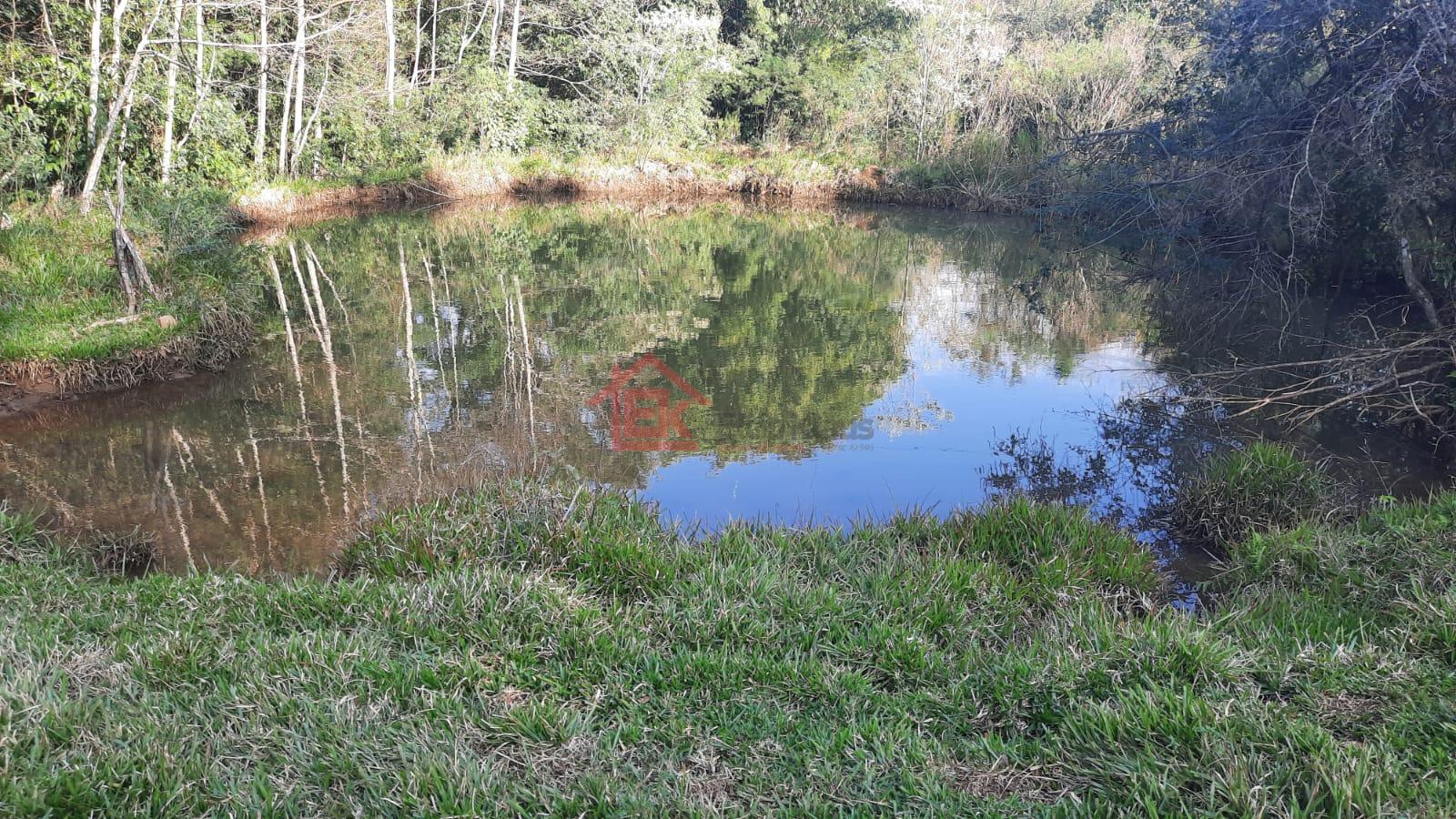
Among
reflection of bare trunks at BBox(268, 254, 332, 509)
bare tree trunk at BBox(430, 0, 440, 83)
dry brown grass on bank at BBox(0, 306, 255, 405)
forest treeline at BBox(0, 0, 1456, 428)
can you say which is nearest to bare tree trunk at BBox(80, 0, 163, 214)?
forest treeline at BBox(0, 0, 1456, 428)

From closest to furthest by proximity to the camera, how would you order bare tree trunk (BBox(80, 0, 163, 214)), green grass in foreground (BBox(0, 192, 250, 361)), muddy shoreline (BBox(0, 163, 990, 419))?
green grass in foreground (BBox(0, 192, 250, 361)) < muddy shoreline (BBox(0, 163, 990, 419)) < bare tree trunk (BBox(80, 0, 163, 214))

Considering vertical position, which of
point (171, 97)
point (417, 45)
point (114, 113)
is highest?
point (417, 45)

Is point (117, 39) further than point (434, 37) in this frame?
No

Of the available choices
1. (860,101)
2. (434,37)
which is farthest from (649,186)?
(860,101)

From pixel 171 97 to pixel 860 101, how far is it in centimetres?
1881

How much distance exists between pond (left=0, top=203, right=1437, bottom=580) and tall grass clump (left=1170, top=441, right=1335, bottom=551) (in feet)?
0.85

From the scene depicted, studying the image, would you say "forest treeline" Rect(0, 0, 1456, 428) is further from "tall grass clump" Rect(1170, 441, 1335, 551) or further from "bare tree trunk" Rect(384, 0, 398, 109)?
"tall grass clump" Rect(1170, 441, 1335, 551)

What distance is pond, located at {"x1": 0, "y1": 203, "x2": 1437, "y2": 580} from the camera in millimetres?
6250

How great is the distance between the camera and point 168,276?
9555 mm

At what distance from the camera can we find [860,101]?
2786cm

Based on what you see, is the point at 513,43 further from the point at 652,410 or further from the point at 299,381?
the point at 652,410

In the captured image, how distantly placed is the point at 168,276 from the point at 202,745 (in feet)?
28.2

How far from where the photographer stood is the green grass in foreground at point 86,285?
8.00 metres

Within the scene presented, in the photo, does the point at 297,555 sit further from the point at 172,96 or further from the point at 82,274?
the point at 172,96
